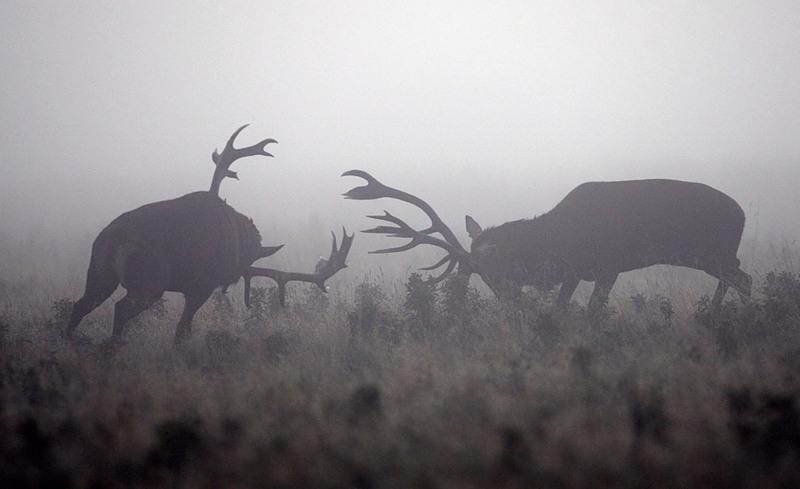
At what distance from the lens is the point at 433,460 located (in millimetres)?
3086

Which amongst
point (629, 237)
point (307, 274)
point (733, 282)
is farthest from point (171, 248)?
point (733, 282)

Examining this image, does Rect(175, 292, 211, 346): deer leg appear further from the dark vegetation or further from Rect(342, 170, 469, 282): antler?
Rect(342, 170, 469, 282): antler

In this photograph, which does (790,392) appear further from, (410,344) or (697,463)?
(410,344)

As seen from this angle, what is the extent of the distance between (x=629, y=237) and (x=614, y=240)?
0.19 meters

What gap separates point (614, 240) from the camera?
7.72m

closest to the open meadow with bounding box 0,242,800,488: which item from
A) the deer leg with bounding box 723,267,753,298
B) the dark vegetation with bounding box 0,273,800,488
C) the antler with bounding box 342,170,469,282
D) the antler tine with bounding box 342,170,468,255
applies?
the dark vegetation with bounding box 0,273,800,488

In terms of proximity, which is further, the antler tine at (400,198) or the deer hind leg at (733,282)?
the antler tine at (400,198)

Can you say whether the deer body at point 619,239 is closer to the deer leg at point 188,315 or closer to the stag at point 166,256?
the stag at point 166,256

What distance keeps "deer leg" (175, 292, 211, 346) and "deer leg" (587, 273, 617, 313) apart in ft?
15.4

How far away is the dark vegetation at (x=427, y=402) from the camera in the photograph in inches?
120

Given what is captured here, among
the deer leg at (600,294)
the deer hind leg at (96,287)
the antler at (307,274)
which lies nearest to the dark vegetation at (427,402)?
the deer leg at (600,294)

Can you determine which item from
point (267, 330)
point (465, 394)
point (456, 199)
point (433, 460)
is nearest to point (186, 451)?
point (433, 460)

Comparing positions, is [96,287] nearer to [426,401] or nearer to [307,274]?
[307,274]

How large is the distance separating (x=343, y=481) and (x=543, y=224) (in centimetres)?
582
